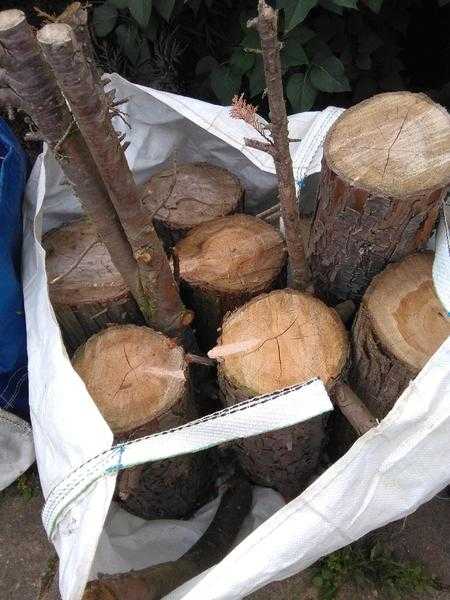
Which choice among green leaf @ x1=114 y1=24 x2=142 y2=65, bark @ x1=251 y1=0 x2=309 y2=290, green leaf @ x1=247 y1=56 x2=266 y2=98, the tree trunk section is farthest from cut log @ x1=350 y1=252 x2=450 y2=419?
green leaf @ x1=114 y1=24 x2=142 y2=65

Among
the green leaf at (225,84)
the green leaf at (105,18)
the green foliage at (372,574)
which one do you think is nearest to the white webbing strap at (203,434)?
the green foliage at (372,574)

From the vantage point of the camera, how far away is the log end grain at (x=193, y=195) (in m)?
1.38

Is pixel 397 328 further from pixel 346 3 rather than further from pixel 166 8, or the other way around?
pixel 166 8

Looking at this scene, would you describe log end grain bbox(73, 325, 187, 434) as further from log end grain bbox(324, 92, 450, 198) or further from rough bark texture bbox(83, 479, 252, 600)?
log end grain bbox(324, 92, 450, 198)

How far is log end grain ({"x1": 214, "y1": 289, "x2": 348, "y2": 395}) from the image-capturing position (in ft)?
3.43

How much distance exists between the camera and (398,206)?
100 cm

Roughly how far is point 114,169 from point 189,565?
88cm

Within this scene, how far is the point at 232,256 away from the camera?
126 centimetres

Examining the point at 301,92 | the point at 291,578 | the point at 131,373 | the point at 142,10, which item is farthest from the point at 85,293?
the point at 291,578

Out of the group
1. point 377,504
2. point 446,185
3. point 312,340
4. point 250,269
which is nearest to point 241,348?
point 312,340

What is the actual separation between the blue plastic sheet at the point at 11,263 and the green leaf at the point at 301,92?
669mm

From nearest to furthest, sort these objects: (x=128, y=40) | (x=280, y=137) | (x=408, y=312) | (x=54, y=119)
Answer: (x=54, y=119) → (x=280, y=137) → (x=408, y=312) → (x=128, y=40)

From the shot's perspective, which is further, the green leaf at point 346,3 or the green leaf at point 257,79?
the green leaf at point 257,79

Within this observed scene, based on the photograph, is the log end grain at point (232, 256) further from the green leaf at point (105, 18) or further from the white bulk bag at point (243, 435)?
the green leaf at point (105, 18)
